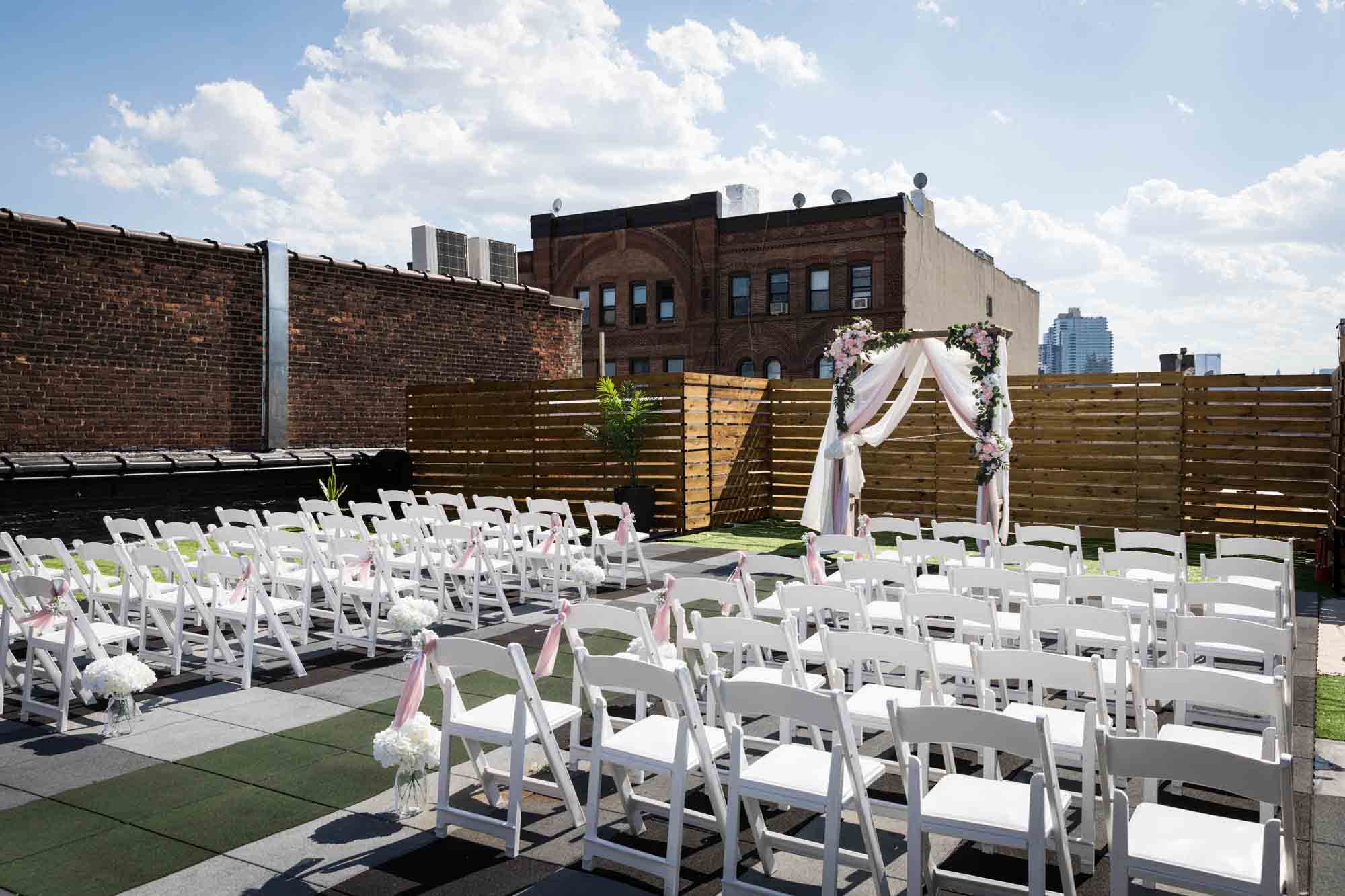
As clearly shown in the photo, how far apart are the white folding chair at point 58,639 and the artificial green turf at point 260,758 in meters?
0.97

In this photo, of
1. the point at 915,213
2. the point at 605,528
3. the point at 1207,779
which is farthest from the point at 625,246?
the point at 1207,779

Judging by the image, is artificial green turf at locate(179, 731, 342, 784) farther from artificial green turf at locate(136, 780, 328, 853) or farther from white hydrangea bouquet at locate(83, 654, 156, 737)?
white hydrangea bouquet at locate(83, 654, 156, 737)

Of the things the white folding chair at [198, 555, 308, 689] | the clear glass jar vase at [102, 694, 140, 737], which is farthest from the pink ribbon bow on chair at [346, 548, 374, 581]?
the clear glass jar vase at [102, 694, 140, 737]

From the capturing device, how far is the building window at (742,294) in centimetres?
3120

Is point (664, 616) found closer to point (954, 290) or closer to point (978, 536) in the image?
point (978, 536)

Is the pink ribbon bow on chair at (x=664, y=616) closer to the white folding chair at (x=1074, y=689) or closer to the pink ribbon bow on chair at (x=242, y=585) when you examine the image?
the white folding chair at (x=1074, y=689)

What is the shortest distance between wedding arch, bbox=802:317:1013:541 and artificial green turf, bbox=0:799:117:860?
9468mm

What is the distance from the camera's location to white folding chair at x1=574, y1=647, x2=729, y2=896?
370cm

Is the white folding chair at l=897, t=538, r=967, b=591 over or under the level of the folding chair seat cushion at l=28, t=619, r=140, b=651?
over

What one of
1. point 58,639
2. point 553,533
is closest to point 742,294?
point 553,533

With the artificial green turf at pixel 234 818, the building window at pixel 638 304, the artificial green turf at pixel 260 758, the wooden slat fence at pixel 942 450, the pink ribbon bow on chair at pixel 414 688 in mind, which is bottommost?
the artificial green turf at pixel 234 818

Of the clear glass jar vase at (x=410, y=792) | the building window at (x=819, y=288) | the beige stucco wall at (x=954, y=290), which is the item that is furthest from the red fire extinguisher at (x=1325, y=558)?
the building window at (x=819, y=288)

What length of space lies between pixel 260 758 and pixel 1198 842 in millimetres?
4235

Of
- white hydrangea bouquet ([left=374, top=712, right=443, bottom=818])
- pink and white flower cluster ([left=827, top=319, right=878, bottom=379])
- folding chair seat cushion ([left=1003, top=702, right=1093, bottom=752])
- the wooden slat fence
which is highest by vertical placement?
pink and white flower cluster ([left=827, top=319, right=878, bottom=379])
